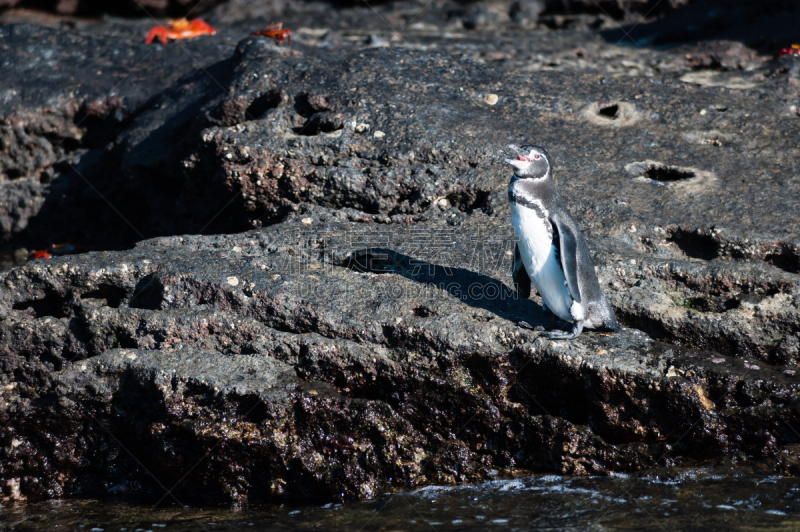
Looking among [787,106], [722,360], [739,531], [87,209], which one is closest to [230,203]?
[87,209]

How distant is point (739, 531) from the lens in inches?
123

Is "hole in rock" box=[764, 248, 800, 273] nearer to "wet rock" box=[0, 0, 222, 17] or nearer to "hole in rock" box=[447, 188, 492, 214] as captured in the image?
"hole in rock" box=[447, 188, 492, 214]

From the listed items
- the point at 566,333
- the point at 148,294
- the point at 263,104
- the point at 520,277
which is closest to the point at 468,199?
the point at 520,277

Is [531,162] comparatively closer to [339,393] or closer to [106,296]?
[339,393]

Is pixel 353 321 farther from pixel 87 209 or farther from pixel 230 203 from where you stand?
pixel 87 209

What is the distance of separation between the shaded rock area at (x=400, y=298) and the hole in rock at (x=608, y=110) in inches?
2.3

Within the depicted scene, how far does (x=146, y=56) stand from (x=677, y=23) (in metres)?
7.02

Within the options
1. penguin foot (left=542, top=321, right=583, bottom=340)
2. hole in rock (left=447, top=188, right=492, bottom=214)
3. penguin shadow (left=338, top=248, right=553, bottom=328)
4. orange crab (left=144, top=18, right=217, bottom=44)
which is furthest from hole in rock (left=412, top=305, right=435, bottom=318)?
orange crab (left=144, top=18, right=217, bottom=44)

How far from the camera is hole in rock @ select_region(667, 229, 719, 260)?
16.1 feet

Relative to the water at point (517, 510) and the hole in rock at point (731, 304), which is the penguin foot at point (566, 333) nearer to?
the water at point (517, 510)

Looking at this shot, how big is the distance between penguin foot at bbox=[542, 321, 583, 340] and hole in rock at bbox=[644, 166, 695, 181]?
87.7 inches

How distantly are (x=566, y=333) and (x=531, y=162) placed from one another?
108 cm

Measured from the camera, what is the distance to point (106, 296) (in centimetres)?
468

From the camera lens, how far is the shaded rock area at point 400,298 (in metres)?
3.82
